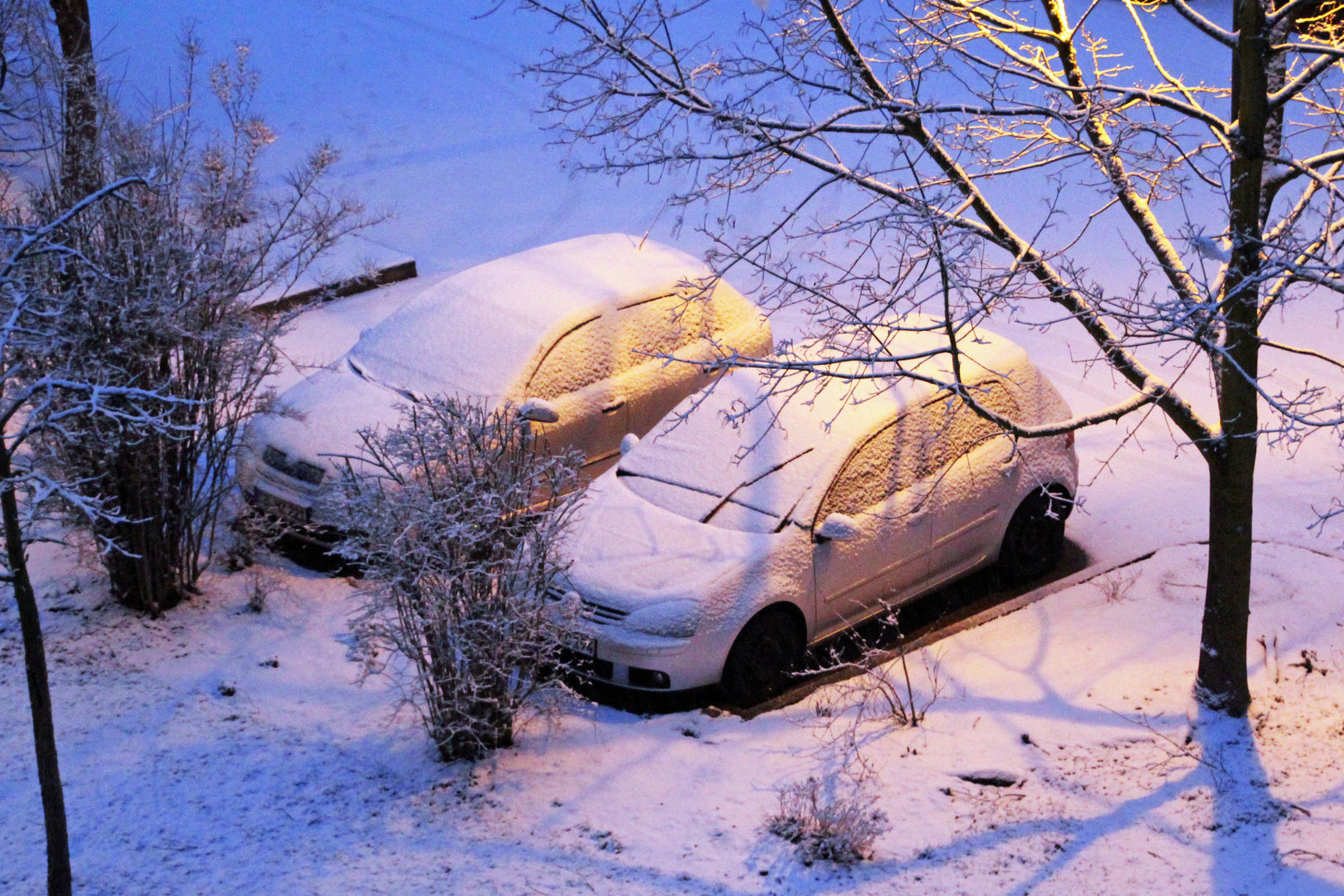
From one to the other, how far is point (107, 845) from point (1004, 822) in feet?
12.4

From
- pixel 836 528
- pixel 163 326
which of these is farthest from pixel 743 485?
pixel 163 326

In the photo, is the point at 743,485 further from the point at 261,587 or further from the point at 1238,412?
the point at 261,587

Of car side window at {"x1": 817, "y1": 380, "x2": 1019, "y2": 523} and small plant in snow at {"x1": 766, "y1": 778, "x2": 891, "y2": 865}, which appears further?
car side window at {"x1": 817, "y1": 380, "x2": 1019, "y2": 523}

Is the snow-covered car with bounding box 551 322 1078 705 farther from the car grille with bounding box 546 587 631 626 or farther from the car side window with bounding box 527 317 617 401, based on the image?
the car side window with bounding box 527 317 617 401

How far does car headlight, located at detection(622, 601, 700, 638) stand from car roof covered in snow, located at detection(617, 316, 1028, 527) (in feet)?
2.32

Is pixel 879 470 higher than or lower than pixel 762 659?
higher

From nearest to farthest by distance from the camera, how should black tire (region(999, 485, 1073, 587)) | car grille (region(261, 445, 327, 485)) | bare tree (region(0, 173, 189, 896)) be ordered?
1. bare tree (region(0, 173, 189, 896))
2. car grille (region(261, 445, 327, 485))
3. black tire (region(999, 485, 1073, 587))

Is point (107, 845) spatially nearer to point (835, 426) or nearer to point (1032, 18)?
point (835, 426)

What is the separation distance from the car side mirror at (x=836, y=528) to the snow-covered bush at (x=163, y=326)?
10.6ft

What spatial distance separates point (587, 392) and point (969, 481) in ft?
8.50

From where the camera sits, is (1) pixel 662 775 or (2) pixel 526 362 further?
(2) pixel 526 362

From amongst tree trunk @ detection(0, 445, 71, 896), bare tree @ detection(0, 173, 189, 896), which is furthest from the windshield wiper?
tree trunk @ detection(0, 445, 71, 896)

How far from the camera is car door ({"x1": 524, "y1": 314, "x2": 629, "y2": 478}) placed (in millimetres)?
8117

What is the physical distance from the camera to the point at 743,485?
6.99 metres
